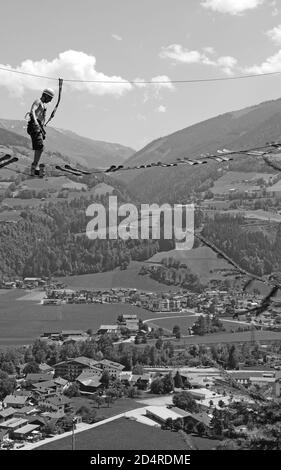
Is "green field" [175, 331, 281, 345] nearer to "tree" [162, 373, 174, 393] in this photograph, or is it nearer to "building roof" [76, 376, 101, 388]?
"building roof" [76, 376, 101, 388]

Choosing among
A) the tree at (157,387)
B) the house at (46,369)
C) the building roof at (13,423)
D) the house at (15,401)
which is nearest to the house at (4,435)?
the building roof at (13,423)

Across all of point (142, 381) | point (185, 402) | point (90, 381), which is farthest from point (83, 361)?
point (185, 402)

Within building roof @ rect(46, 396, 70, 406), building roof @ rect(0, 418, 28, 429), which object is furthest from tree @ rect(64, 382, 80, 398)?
building roof @ rect(0, 418, 28, 429)

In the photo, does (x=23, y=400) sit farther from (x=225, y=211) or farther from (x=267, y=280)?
(x=225, y=211)

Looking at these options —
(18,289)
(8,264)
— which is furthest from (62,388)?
(8,264)

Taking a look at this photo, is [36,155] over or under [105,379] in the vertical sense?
over

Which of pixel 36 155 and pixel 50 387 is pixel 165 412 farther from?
pixel 36 155
